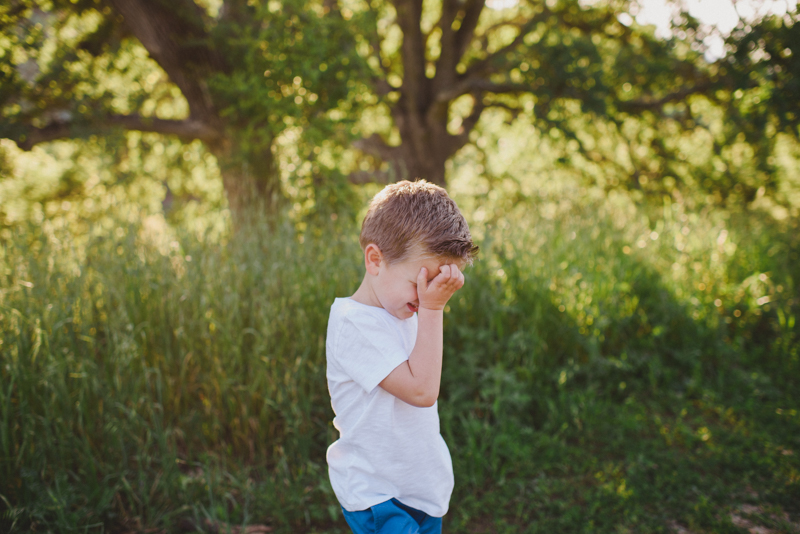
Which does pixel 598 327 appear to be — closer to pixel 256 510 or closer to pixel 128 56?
pixel 256 510

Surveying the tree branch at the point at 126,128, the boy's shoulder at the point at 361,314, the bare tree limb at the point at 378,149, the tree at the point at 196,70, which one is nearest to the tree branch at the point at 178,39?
the tree at the point at 196,70

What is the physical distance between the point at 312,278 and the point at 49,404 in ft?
5.48

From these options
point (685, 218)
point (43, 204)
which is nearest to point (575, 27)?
point (685, 218)

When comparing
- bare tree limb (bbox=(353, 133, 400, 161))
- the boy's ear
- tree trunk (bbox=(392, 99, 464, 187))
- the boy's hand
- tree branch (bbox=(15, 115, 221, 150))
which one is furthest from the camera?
bare tree limb (bbox=(353, 133, 400, 161))

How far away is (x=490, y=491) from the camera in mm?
2730

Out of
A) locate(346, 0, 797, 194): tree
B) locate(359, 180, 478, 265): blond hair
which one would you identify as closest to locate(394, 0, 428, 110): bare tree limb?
locate(346, 0, 797, 194): tree

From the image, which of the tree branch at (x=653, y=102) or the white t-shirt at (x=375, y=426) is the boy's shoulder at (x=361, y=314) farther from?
the tree branch at (x=653, y=102)

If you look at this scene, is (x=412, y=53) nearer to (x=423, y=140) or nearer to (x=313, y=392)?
(x=423, y=140)

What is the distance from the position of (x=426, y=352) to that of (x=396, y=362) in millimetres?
93

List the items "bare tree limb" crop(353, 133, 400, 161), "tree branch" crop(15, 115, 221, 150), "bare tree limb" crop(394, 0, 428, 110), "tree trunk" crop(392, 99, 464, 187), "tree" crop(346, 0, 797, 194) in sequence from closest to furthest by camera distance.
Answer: "tree branch" crop(15, 115, 221, 150), "tree" crop(346, 0, 797, 194), "bare tree limb" crop(394, 0, 428, 110), "tree trunk" crop(392, 99, 464, 187), "bare tree limb" crop(353, 133, 400, 161)

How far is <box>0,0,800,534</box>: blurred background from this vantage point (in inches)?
102

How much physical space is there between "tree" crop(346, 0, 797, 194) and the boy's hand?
5.65 m

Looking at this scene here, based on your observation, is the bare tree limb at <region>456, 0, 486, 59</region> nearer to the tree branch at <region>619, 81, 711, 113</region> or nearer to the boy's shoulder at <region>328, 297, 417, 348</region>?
the tree branch at <region>619, 81, 711, 113</region>

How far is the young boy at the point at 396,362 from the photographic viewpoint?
55.4 inches
